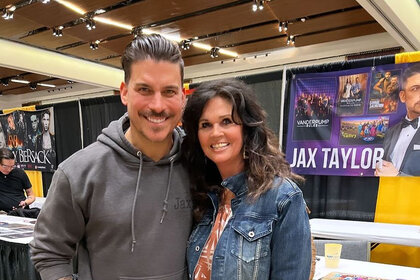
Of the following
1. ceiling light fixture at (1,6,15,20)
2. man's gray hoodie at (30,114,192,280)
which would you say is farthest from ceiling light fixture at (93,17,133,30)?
man's gray hoodie at (30,114,192,280)

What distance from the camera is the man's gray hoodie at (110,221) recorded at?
1.04m

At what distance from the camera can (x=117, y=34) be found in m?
5.21

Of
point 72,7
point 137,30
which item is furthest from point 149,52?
point 137,30

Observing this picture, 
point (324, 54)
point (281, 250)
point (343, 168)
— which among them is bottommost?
point (343, 168)

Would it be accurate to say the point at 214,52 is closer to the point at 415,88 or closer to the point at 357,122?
the point at 357,122

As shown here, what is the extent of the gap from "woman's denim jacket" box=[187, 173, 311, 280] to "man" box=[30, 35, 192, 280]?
0.55ft

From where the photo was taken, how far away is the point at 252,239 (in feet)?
3.48

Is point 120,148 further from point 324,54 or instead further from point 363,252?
point 324,54

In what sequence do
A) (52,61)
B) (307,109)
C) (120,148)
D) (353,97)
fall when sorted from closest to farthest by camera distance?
(120,148) < (353,97) < (307,109) < (52,61)

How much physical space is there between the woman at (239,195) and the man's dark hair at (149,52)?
183mm

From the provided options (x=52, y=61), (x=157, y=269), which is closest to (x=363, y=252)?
(x=157, y=269)

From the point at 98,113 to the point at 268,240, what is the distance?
4920 millimetres

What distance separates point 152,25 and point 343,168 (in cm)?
327

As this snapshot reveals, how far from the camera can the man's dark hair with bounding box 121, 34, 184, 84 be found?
3.50ft
